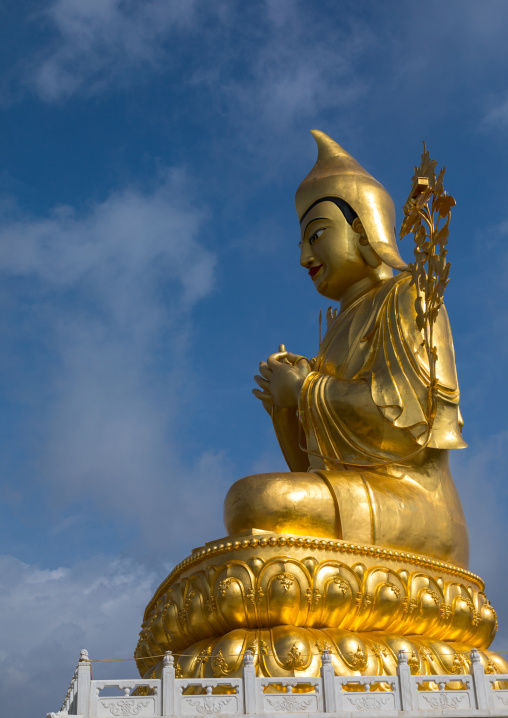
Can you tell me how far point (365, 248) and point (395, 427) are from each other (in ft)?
7.83

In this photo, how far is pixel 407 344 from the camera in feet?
32.8

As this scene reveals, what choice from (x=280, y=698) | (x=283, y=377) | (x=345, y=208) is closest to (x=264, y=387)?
(x=283, y=377)

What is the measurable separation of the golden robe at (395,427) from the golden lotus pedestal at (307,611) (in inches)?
19.2

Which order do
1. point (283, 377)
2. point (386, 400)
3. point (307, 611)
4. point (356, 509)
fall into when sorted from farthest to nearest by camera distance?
point (283, 377) < point (386, 400) < point (356, 509) < point (307, 611)

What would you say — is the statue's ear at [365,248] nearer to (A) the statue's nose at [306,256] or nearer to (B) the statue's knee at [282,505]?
(A) the statue's nose at [306,256]

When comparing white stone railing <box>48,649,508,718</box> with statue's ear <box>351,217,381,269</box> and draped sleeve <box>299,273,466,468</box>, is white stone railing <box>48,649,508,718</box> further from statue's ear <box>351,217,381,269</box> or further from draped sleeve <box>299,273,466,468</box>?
statue's ear <box>351,217,381,269</box>

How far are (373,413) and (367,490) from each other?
94 cm

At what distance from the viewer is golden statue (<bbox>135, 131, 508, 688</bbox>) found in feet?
27.6

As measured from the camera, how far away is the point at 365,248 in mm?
11211

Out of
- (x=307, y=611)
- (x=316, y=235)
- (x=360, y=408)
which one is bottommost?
(x=307, y=611)

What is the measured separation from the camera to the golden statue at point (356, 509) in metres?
8.41

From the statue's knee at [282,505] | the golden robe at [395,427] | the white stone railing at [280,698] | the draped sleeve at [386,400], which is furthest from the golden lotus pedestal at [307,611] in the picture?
the draped sleeve at [386,400]

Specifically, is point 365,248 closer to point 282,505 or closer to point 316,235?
point 316,235

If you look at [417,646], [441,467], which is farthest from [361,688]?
[441,467]
